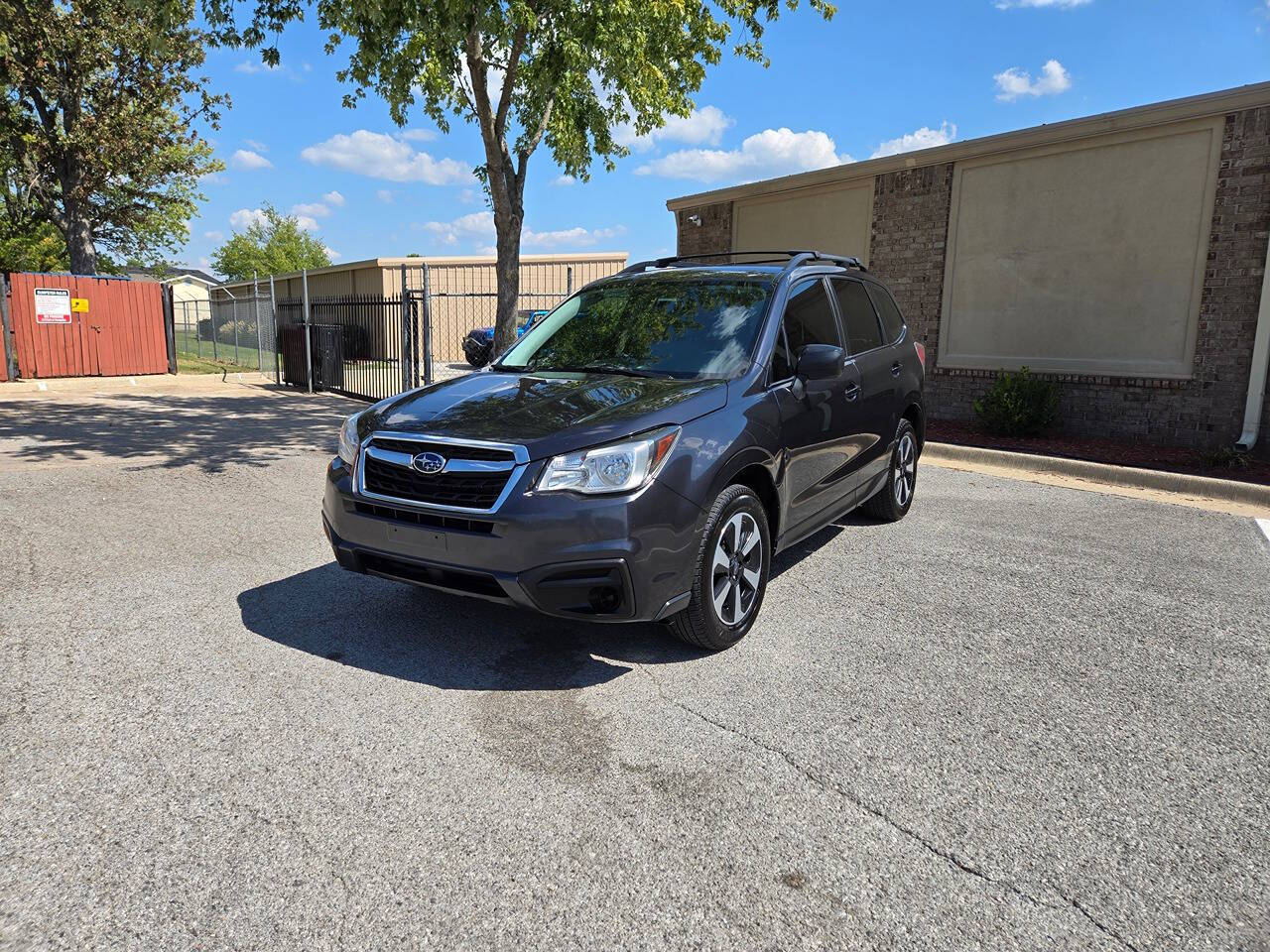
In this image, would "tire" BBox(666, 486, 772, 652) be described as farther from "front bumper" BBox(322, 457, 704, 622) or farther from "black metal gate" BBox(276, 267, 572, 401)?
"black metal gate" BBox(276, 267, 572, 401)

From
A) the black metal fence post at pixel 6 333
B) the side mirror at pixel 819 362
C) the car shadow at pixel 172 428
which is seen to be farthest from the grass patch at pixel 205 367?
the side mirror at pixel 819 362

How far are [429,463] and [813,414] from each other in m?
2.13

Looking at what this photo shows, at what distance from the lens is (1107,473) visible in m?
8.92

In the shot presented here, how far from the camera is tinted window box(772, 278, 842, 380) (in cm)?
456

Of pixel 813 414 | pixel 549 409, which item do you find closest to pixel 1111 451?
pixel 813 414

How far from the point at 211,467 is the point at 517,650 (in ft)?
19.7

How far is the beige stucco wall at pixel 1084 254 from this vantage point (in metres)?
9.98

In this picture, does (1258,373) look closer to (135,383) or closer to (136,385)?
(136,385)

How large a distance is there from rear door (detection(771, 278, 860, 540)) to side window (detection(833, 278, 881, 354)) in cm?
20

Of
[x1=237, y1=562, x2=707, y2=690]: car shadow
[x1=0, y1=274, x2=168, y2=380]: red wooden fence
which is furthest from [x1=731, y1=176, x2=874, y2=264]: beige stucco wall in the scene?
[x1=0, y1=274, x2=168, y2=380]: red wooden fence

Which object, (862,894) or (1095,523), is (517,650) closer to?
(862,894)

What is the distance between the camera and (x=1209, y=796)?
2.90 meters

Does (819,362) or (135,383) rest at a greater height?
(819,362)

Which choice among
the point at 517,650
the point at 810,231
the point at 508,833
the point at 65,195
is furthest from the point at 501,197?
the point at 65,195
